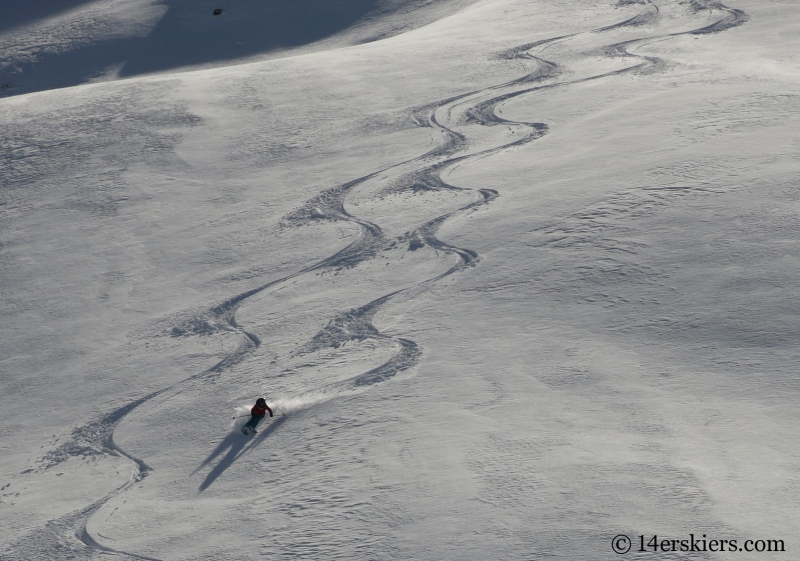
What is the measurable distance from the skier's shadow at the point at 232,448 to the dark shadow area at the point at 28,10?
860 inches

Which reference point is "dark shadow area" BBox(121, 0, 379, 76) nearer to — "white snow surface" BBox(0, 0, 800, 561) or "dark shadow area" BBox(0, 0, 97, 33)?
"dark shadow area" BBox(0, 0, 97, 33)

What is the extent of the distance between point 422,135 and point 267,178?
8.01ft

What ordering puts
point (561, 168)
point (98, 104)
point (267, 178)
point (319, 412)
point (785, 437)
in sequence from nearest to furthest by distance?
point (785, 437) < point (319, 412) < point (561, 168) < point (267, 178) < point (98, 104)

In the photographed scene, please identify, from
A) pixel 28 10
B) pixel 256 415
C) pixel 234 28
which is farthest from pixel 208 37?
pixel 256 415

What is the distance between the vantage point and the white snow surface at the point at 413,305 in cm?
599

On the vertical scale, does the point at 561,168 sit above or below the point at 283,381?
above

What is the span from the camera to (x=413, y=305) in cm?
884

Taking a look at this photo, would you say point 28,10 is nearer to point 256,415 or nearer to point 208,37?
point 208,37

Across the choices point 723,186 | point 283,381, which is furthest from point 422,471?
point 723,186

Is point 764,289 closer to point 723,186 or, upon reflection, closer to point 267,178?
point 723,186

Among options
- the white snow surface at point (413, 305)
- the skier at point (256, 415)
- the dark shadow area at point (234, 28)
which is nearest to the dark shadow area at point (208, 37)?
the dark shadow area at point (234, 28)

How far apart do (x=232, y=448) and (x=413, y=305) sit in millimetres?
2562

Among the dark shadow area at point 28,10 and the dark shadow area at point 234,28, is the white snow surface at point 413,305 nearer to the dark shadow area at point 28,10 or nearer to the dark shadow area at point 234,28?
the dark shadow area at point 234,28

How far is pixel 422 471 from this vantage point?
247 inches
